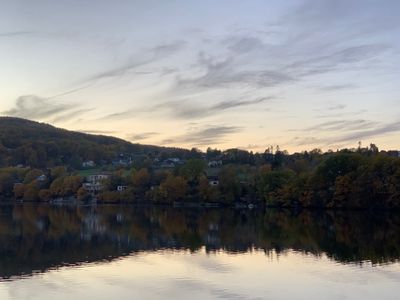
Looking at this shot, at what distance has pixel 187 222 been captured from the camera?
179ft

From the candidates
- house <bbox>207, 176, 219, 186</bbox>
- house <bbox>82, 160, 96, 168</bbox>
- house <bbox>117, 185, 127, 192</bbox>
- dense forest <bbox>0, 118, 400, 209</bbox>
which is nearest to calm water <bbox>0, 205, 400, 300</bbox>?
dense forest <bbox>0, 118, 400, 209</bbox>

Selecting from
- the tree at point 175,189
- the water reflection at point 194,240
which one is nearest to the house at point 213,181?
the tree at point 175,189

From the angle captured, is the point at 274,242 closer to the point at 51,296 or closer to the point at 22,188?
the point at 51,296

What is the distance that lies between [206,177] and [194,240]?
57.1m

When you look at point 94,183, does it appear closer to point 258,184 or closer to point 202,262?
point 258,184

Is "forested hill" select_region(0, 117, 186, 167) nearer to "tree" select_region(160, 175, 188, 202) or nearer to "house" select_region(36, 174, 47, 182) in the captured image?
"house" select_region(36, 174, 47, 182)

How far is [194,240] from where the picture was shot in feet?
128

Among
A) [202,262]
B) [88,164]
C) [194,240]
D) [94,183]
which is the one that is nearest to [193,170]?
[94,183]

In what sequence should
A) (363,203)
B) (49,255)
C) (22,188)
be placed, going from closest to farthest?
(49,255) → (363,203) → (22,188)

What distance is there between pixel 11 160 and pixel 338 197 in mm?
101359

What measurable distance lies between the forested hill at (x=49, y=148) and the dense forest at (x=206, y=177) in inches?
10.2

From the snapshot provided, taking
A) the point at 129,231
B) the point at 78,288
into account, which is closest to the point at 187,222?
the point at 129,231

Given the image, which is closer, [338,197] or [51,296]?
[51,296]

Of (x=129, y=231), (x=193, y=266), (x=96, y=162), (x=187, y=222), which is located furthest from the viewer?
(x=96, y=162)
